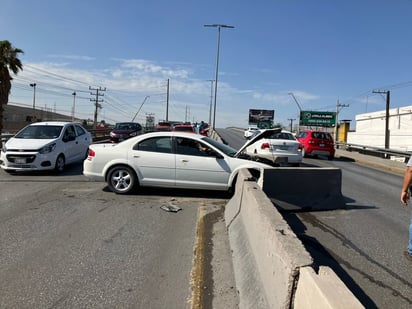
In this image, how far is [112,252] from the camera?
4.79 m

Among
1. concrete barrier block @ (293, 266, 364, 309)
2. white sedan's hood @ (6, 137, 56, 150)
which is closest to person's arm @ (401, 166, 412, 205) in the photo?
concrete barrier block @ (293, 266, 364, 309)

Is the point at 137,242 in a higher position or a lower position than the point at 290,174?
lower

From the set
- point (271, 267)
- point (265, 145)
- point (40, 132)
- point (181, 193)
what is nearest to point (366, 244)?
point (271, 267)

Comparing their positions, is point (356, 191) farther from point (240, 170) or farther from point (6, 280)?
point (6, 280)

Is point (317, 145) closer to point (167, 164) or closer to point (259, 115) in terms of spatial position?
point (167, 164)

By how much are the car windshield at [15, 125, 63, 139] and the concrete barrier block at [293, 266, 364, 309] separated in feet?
37.8

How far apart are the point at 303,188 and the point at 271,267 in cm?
466

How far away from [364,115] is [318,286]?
56.3 metres

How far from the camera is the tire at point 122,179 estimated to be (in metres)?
8.45

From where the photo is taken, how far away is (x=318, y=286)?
2.25 m

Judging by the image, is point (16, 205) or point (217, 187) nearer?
point (16, 205)

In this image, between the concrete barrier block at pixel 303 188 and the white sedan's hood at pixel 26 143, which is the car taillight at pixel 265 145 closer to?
the concrete barrier block at pixel 303 188

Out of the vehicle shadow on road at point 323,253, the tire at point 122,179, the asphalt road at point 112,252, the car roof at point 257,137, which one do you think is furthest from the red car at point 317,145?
the tire at point 122,179

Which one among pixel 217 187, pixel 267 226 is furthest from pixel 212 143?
pixel 267 226
